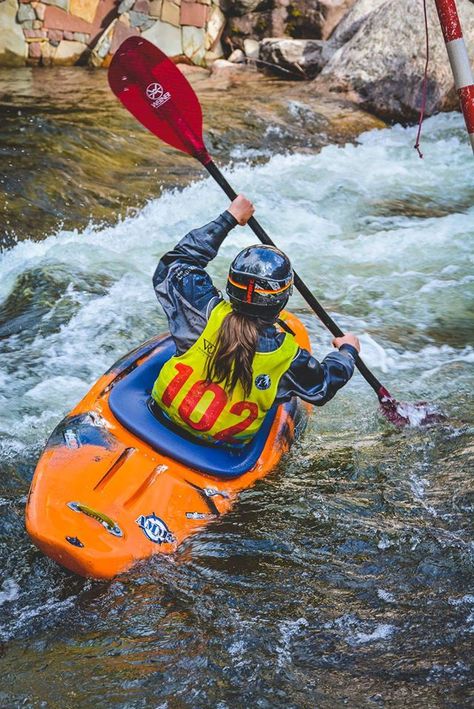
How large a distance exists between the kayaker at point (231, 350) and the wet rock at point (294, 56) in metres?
6.94

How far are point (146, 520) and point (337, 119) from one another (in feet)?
20.9

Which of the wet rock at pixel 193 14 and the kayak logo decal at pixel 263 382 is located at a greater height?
the wet rock at pixel 193 14

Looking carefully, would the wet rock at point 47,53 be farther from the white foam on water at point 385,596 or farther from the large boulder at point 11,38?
the white foam on water at point 385,596

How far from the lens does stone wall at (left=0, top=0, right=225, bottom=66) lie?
9.37 m

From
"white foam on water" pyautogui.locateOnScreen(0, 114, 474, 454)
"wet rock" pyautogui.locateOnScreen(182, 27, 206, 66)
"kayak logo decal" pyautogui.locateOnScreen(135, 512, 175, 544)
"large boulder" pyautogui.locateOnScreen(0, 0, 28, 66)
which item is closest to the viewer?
"kayak logo decal" pyautogui.locateOnScreen(135, 512, 175, 544)

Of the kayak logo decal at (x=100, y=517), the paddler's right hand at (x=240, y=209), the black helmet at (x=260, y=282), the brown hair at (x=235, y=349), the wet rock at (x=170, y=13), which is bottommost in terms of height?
the kayak logo decal at (x=100, y=517)

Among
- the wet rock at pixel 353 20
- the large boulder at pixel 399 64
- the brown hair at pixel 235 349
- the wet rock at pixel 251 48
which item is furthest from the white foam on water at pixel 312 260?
the wet rock at pixel 251 48

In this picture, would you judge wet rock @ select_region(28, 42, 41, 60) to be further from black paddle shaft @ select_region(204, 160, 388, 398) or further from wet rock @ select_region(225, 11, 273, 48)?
black paddle shaft @ select_region(204, 160, 388, 398)

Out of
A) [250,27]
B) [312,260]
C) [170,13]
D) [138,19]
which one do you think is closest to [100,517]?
[312,260]

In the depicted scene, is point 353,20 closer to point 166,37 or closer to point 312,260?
point 166,37

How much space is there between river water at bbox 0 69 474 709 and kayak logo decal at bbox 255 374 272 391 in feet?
1.42

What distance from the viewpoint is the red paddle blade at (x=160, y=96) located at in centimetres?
361

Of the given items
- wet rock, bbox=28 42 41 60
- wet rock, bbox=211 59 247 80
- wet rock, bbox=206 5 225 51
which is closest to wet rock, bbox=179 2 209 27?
wet rock, bbox=206 5 225 51

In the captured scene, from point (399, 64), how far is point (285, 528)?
661 cm
